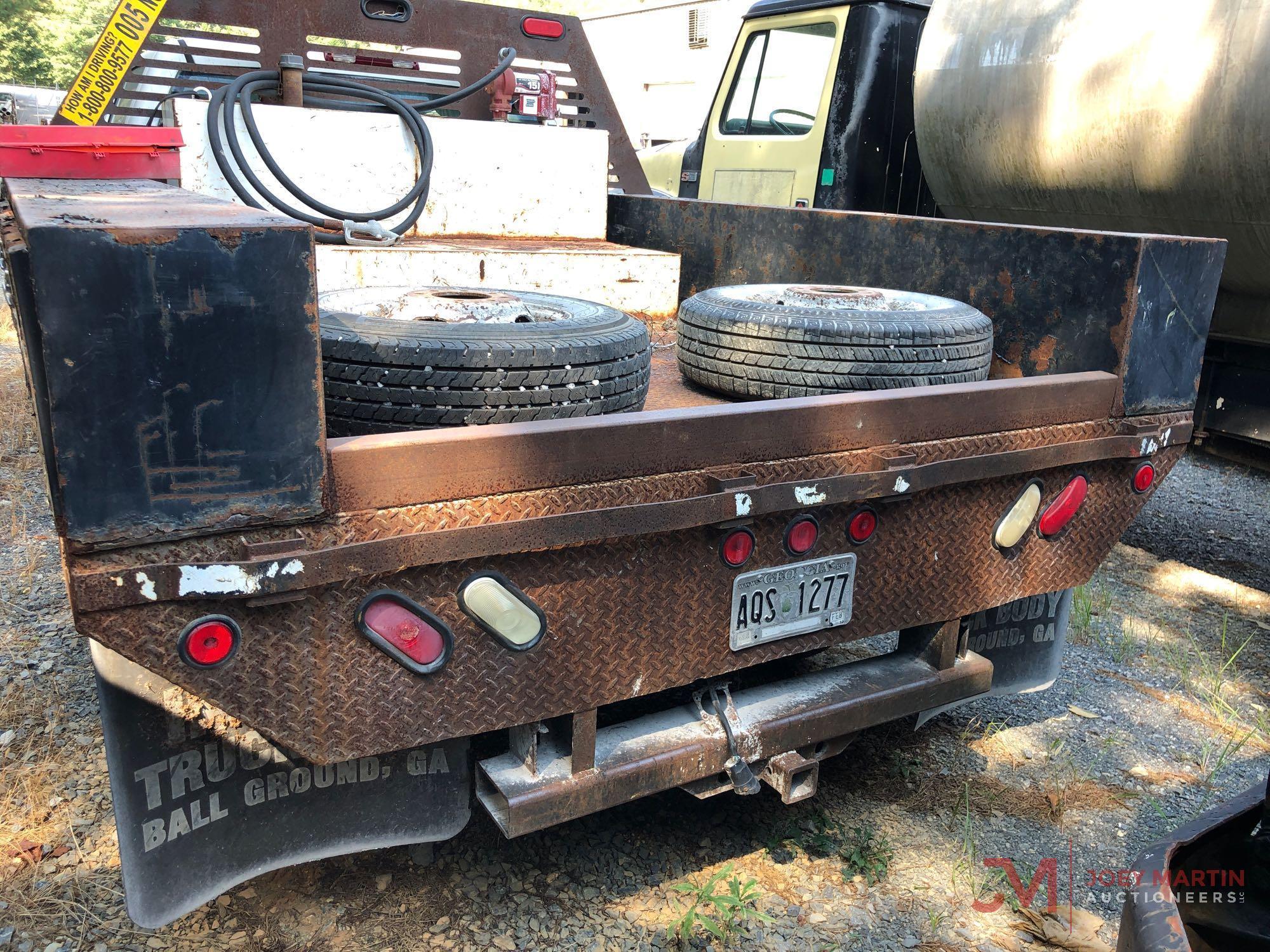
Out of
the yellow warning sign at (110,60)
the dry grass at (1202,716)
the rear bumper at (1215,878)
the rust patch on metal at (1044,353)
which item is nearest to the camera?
the rear bumper at (1215,878)

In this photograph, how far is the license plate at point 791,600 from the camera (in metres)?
2.10

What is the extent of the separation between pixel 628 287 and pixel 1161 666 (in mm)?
2408

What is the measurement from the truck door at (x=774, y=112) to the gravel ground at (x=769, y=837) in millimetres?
3677

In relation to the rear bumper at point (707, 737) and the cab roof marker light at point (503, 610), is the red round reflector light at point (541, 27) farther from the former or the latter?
the cab roof marker light at point (503, 610)

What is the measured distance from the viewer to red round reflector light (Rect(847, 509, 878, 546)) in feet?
7.15

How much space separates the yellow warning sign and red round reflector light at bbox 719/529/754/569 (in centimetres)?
363

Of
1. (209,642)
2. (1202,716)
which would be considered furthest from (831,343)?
(1202,716)

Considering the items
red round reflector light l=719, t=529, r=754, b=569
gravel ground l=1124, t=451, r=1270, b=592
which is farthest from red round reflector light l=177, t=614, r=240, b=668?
gravel ground l=1124, t=451, r=1270, b=592

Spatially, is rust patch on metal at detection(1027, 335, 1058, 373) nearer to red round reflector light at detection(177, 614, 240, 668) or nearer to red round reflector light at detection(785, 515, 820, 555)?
red round reflector light at detection(785, 515, 820, 555)

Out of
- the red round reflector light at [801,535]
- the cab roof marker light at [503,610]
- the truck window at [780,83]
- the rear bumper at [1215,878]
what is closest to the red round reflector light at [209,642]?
the cab roof marker light at [503,610]

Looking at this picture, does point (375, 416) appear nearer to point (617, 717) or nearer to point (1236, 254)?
point (617, 717)

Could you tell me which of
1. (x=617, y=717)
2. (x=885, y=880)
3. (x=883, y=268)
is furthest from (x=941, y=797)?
(x=883, y=268)

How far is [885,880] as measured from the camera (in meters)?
2.49

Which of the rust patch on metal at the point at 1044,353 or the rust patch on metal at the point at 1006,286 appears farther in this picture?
the rust patch on metal at the point at 1006,286
